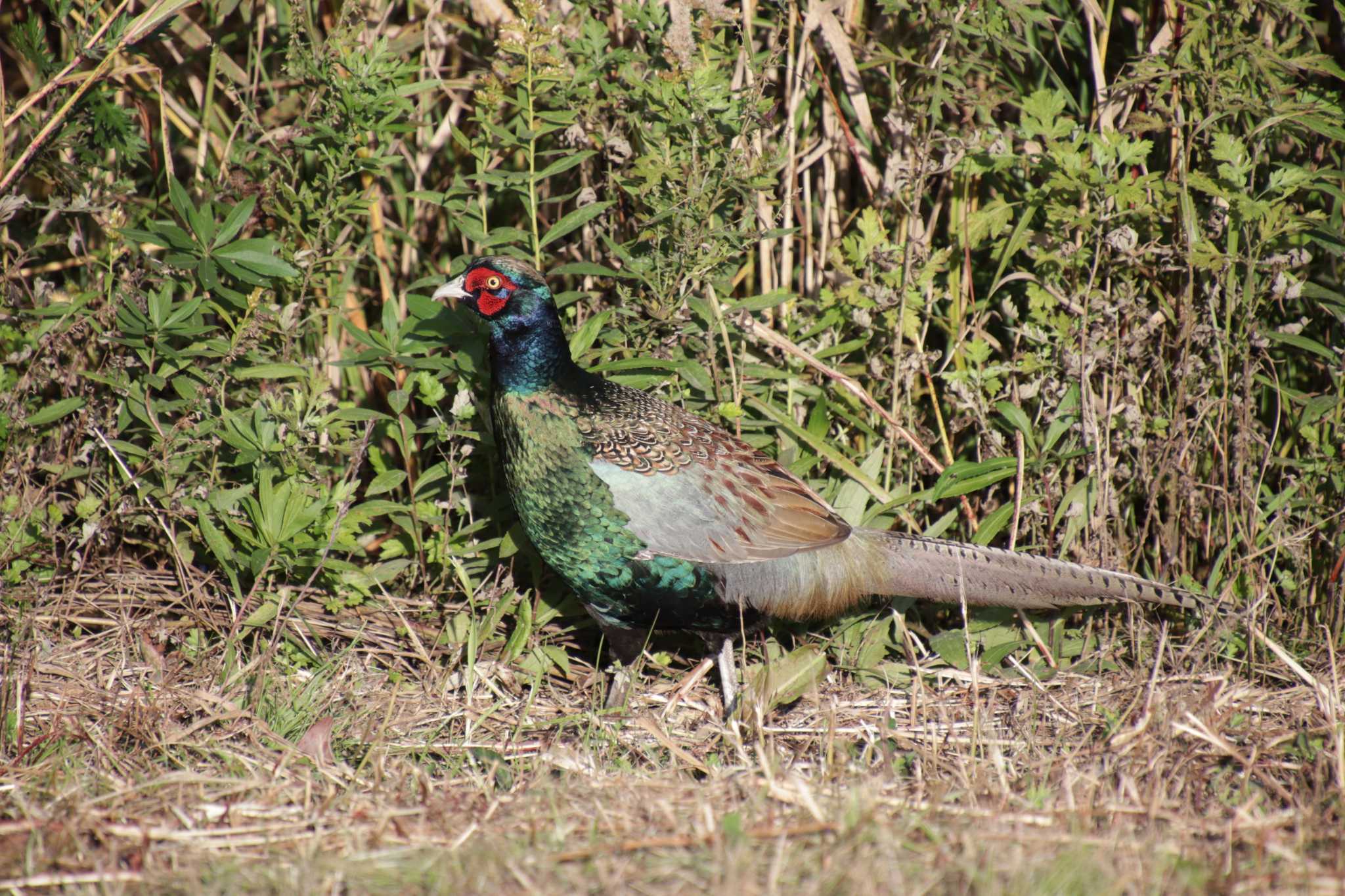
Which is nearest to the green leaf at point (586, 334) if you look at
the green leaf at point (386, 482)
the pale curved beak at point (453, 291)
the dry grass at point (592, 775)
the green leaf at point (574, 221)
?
the green leaf at point (574, 221)

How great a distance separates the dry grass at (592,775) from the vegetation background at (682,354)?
0.10ft

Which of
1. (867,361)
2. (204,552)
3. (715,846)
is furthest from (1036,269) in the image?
(204,552)

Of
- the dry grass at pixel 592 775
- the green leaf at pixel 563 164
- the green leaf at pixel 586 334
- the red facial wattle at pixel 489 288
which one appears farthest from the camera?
the green leaf at pixel 586 334

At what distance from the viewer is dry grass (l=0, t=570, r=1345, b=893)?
206cm

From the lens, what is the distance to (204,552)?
345cm

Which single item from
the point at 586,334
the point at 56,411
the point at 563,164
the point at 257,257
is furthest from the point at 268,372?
the point at 563,164

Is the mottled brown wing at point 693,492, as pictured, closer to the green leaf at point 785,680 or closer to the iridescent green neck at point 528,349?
the iridescent green neck at point 528,349

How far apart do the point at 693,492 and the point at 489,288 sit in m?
0.81

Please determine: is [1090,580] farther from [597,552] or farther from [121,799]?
[121,799]

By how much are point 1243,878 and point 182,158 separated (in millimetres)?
3844

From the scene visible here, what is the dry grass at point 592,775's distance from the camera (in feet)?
6.77

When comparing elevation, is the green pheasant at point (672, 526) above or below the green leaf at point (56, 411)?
below

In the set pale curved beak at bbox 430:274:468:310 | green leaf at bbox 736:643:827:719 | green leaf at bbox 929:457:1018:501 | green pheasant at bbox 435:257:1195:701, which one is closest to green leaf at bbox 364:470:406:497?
green pheasant at bbox 435:257:1195:701

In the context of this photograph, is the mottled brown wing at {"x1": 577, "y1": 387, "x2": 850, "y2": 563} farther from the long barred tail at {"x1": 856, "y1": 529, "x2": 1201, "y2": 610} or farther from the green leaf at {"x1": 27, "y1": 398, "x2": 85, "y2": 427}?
the green leaf at {"x1": 27, "y1": 398, "x2": 85, "y2": 427}
